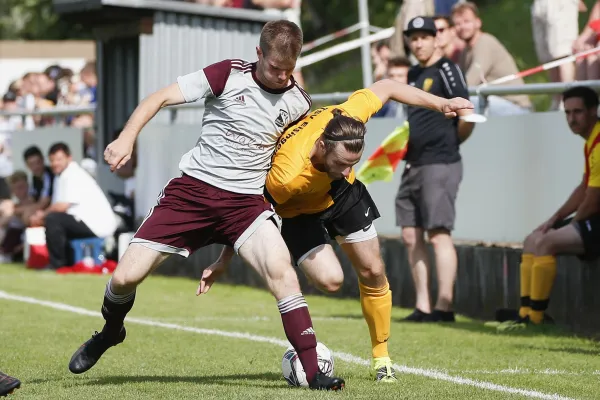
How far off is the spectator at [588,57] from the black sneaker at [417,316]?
2715 mm

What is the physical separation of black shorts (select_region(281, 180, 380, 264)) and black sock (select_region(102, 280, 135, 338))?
39.4 inches

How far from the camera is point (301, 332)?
23.5 feet

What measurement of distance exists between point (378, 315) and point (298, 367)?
72 cm

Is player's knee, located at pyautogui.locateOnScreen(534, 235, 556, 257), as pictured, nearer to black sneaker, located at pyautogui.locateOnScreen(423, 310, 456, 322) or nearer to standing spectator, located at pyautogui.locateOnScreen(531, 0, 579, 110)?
black sneaker, located at pyautogui.locateOnScreen(423, 310, 456, 322)

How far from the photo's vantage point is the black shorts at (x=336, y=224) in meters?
7.68

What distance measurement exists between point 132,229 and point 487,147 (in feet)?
21.2

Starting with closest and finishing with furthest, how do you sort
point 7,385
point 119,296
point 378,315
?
point 7,385 < point 119,296 < point 378,315

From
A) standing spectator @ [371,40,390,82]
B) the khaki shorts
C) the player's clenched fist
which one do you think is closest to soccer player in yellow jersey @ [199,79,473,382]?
the player's clenched fist

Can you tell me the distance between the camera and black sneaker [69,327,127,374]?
7.68 m

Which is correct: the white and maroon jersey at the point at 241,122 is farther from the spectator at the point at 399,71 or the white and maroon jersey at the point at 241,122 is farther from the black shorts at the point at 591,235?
the spectator at the point at 399,71

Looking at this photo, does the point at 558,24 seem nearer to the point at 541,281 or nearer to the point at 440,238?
the point at 440,238

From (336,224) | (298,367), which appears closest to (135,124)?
(336,224)

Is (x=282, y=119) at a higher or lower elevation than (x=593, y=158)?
higher

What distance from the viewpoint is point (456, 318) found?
11.6 meters
